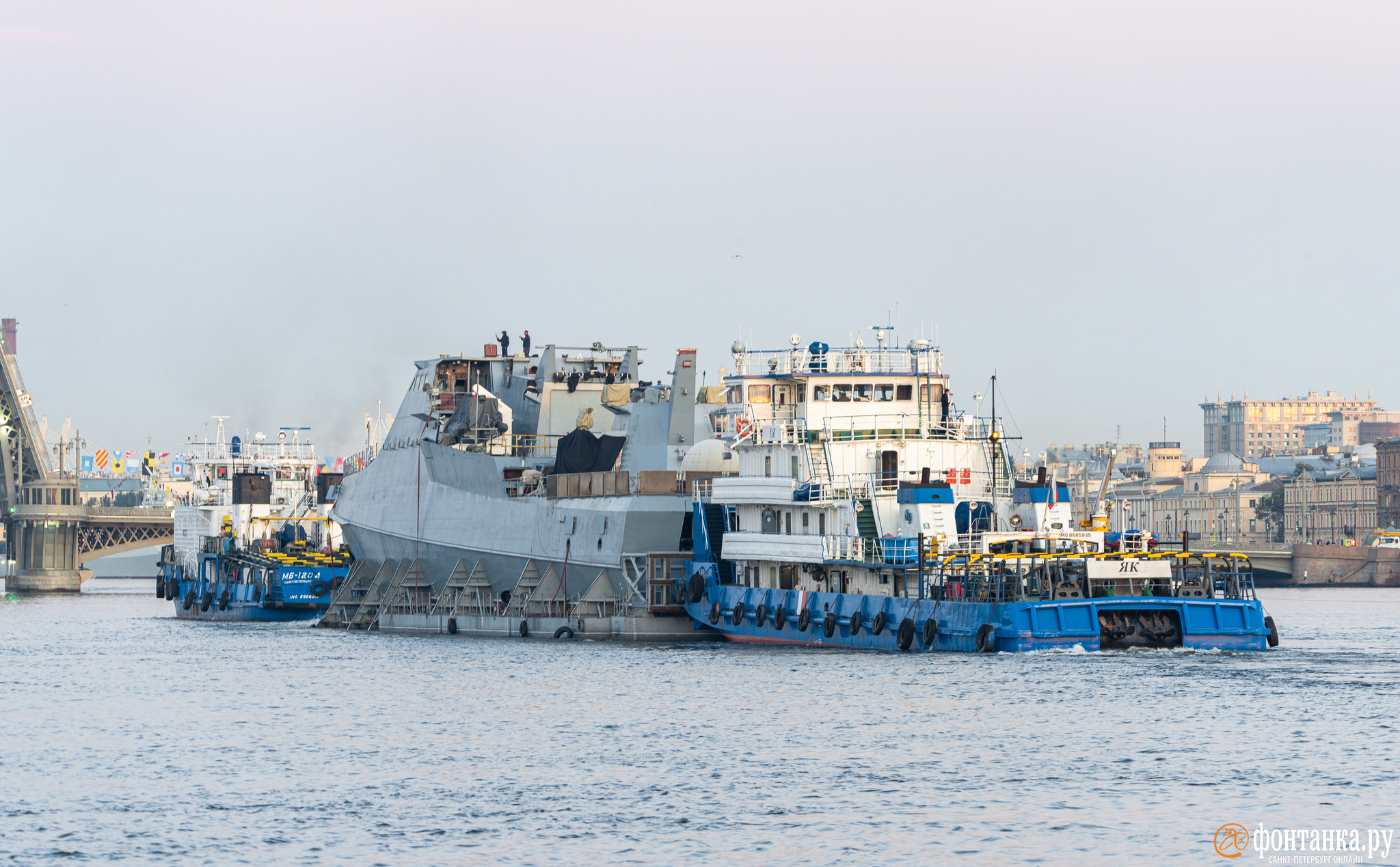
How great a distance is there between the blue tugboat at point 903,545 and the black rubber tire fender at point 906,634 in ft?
0.27

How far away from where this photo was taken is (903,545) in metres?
51.5

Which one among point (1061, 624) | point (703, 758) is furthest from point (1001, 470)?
point (703, 758)

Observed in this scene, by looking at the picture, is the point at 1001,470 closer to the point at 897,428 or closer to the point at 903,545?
the point at 897,428

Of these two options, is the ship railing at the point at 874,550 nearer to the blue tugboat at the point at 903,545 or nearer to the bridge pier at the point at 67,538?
the blue tugboat at the point at 903,545

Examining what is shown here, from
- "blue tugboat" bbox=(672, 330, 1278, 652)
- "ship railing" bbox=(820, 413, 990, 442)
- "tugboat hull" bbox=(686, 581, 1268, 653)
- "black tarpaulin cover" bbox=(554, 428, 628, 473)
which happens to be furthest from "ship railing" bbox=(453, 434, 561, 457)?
"tugboat hull" bbox=(686, 581, 1268, 653)

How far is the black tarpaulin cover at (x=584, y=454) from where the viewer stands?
68.0m

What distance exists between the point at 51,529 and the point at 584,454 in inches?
3712

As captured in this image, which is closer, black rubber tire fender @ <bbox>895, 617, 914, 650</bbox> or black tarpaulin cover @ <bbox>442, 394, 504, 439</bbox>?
black rubber tire fender @ <bbox>895, 617, 914, 650</bbox>

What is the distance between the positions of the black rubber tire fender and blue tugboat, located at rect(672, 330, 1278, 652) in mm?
83

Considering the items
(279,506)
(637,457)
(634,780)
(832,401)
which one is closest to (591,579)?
(637,457)

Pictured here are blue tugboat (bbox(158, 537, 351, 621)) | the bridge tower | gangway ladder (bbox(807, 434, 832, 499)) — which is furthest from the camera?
the bridge tower

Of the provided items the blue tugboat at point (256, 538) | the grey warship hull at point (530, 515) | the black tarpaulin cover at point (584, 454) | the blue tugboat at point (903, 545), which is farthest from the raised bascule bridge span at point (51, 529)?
the blue tugboat at point (903, 545)

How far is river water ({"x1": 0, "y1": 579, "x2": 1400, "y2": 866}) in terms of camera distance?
27172 millimetres

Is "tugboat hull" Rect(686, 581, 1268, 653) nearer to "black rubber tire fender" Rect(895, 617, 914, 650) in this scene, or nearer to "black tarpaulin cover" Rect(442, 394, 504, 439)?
"black rubber tire fender" Rect(895, 617, 914, 650)
